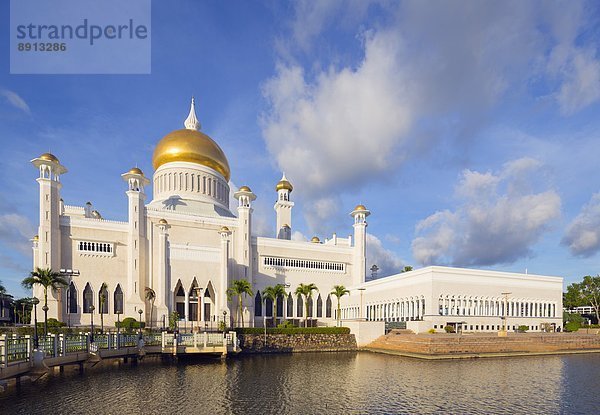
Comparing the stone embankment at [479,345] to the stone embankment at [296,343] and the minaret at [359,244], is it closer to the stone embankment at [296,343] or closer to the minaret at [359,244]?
the stone embankment at [296,343]

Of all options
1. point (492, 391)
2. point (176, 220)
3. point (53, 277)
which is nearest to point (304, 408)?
point (492, 391)

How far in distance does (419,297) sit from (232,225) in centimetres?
2603

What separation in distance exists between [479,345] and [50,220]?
45.8 meters

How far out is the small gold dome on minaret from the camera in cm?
6266

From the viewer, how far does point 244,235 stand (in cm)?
5828

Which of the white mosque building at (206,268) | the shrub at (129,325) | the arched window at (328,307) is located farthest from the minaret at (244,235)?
the shrub at (129,325)

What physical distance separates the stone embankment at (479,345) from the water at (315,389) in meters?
4.09

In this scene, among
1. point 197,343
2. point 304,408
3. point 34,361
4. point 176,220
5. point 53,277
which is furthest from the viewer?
point 176,220

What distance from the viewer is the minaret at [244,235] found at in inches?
2249

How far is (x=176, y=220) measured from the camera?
55594 mm

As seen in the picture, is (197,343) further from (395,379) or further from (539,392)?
(539,392)

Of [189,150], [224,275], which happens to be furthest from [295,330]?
[189,150]

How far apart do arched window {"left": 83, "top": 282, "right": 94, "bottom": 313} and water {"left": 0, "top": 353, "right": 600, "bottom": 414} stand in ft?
57.5

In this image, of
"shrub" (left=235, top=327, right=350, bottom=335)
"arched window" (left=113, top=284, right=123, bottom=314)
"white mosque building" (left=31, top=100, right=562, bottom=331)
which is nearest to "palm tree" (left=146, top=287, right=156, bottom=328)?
"white mosque building" (left=31, top=100, right=562, bottom=331)
